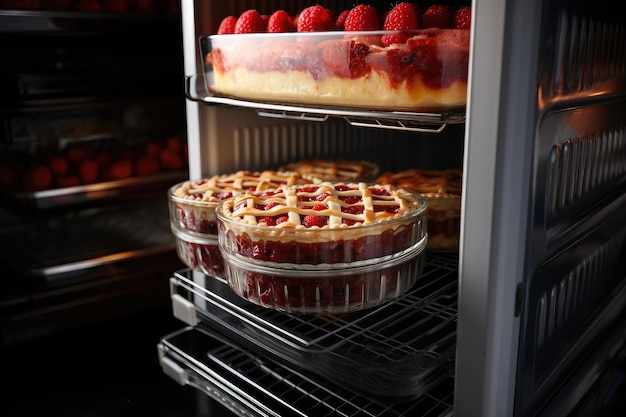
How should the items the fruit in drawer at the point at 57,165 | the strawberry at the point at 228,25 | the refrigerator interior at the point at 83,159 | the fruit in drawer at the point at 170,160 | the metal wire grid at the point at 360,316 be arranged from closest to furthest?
the metal wire grid at the point at 360,316
the strawberry at the point at 228,25
the refrigerator interior at the point at 83,159
the fruit in drawer at the point at 57,165
the fruit in drawer at the point at 170,160

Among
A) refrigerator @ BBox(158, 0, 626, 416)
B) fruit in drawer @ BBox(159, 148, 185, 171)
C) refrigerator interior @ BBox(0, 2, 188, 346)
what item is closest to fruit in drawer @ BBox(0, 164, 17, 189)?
refrigerator interior @ BBox(0, 2, 188, 346)

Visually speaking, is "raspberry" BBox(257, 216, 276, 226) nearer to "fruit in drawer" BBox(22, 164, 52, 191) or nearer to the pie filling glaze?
the pie filling glaze

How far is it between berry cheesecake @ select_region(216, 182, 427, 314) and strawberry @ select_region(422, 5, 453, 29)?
23 centimetres

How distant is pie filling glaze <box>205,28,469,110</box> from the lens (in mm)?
650

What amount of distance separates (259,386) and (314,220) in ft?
0.91

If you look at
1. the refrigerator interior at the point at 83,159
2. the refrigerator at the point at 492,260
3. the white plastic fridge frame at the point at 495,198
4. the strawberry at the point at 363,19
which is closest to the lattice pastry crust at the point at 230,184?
the refrigerator at the point at 492,260

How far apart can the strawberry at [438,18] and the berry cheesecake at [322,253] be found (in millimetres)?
229

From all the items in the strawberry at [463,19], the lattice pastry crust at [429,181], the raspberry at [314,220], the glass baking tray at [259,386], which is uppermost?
the strawberry at [463,19]

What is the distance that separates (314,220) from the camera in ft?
2.40

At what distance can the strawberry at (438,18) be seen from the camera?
0.70 metres

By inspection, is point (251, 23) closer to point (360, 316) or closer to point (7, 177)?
point (360, 316)

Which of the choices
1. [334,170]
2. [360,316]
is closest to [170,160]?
[334,170]

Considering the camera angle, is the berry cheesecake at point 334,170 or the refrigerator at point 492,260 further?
the berry cheesecake at point 334,170

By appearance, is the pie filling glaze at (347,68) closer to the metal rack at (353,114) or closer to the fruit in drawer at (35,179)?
the metal rack at (353,114)
